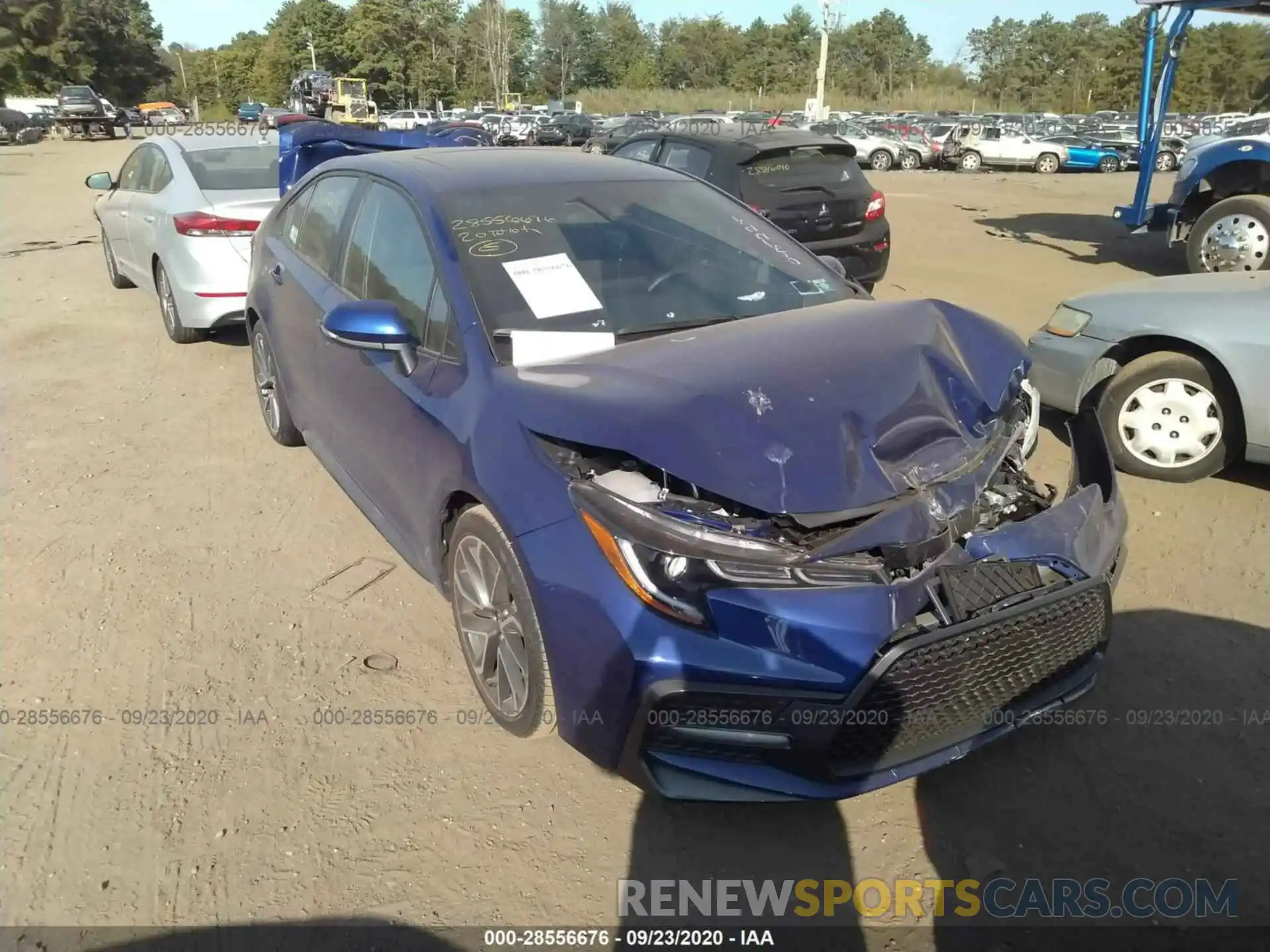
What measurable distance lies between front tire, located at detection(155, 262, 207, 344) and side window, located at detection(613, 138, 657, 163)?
4226 millimetres

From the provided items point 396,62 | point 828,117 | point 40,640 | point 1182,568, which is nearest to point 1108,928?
point 1182,568

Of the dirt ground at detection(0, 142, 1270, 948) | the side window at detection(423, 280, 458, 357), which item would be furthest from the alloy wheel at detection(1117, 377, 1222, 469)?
the side window at detection(423, 280, 458, 357)


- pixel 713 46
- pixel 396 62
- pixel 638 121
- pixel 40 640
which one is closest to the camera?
pixel 40 640

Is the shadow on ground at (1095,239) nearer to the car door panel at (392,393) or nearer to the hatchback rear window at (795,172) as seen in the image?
the hatchback rear window at (795,172)

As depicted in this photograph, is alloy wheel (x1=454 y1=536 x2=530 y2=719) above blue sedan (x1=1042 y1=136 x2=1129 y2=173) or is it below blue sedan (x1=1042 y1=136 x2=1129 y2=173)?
below

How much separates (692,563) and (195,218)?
5568mm

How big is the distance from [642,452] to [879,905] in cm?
128

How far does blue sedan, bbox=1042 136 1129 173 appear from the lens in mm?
29000

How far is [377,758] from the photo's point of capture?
2.86 m

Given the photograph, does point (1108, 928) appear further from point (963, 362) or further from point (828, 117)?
point (828, 117)

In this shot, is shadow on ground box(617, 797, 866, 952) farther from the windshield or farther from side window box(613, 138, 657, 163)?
side window box(613, 138, 657, 163)

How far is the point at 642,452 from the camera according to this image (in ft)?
7.65

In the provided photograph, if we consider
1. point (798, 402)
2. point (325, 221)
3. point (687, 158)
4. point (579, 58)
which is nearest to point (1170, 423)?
point (798, 402)

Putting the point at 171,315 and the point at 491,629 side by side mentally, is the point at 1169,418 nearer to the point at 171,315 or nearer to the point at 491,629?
the point at 491,629
